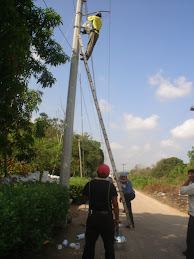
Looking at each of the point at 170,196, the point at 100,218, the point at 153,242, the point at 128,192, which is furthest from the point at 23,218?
the point at 170,196

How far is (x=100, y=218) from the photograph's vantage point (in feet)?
12.6

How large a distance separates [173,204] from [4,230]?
14283 mm

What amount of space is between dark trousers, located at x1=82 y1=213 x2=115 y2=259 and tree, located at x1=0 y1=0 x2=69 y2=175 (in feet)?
7.65

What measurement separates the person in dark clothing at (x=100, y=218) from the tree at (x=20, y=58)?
6.89 feet

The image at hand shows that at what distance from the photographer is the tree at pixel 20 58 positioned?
4320 millimetres

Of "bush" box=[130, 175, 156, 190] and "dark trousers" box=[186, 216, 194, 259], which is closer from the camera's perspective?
"dark trousers" box=[186, 216, 194, 259]

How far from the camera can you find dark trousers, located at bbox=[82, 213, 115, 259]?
3.82m

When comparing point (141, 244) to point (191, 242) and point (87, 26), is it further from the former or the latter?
point (87, 26)

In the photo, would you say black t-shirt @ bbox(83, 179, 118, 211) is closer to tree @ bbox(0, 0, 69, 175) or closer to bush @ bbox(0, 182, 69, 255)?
bush @ bbox(0, 182, 69, 255)

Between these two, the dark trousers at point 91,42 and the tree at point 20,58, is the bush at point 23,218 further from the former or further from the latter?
the dark trousers at point 91,42

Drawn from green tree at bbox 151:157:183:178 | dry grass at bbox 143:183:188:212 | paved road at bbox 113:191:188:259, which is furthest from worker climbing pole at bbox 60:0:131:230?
green tree at bbox 151:157:183:178

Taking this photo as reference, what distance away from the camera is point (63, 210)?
549 centimetres

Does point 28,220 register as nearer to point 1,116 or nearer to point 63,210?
point 63,210

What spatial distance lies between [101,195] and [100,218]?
0.36 meters
